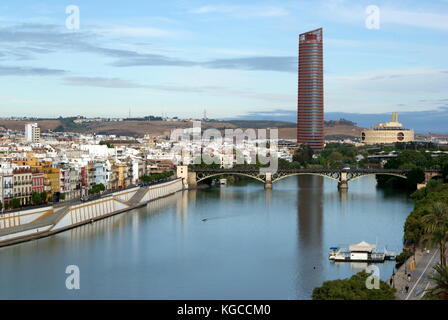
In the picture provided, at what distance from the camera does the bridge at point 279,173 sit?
35188mm

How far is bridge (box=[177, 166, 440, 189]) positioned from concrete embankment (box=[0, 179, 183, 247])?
337 inches

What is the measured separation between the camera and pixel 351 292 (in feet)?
34.2

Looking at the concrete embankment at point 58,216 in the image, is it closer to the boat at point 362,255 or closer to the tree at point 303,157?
the boat at point 362,255

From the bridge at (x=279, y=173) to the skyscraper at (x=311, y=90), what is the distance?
29097 mm

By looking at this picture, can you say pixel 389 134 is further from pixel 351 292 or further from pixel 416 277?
pixel 351 292

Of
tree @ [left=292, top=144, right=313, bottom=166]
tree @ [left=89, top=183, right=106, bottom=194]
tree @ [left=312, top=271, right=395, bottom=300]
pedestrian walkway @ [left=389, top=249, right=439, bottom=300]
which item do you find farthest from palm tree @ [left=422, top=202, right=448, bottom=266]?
tree @ [left=292, top=144, right=313, bottom=166]

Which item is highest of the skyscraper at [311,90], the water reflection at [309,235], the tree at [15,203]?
the skyscraper at [311,90]

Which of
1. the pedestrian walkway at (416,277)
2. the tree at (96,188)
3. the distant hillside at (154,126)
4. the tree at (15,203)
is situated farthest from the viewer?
the distant hillside at (154,126)

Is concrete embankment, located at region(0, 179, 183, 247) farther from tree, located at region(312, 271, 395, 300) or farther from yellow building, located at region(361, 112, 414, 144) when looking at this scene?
yellow building, located at region(361, 112, 414, 144)

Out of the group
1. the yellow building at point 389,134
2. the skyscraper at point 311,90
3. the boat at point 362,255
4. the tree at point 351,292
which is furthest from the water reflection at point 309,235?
the yellow building at point 389,134

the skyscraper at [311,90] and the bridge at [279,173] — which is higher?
the skyscraper at [311,90]

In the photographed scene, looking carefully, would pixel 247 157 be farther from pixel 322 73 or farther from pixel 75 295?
pixel 75 295

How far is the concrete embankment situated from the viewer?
1809 cm
